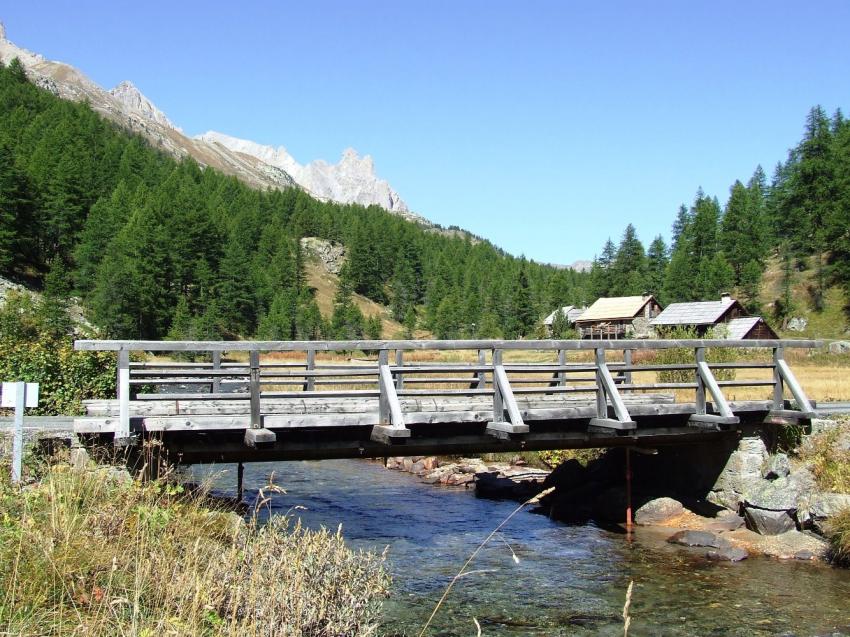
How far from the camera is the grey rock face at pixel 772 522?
13844mm

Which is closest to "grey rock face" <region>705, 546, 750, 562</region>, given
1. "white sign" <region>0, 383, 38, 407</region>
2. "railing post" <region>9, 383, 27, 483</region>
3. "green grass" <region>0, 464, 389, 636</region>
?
"green grass" <region>0, 464, 389, 636</region>

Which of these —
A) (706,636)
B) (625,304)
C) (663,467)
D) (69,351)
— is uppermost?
(625,304)

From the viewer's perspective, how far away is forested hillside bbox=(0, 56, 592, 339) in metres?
78.8

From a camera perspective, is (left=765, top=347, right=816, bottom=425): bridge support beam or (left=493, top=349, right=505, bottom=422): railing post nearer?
(left=493, top=349, right=505, bottom=422): railing post

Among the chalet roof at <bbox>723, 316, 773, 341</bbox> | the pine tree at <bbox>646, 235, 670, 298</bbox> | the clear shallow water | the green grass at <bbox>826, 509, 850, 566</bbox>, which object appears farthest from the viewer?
the pine tree at <bbox>646, 235, 670, 298</bbox>

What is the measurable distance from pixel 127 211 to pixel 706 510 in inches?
3655

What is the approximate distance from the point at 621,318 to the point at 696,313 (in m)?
13.8

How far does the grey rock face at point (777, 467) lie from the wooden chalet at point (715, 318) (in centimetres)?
5625

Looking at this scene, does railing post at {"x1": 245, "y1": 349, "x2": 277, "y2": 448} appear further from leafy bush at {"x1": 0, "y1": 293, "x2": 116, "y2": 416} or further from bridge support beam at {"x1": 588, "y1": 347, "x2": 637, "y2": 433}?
leafy bush at {"x1": 0, "y1": 293, "x2": 116, "y2": 416}

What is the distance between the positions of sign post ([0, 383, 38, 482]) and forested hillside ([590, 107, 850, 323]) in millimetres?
83879

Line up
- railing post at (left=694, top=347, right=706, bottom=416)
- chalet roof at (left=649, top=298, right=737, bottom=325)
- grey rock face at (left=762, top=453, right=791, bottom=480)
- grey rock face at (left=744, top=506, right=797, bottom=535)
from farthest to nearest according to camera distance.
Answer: chalet roof at (left=649, top=298, right=737, bottom=325), grey rock face at (left=762, top=453, right=791, bottom=480), railing post at (left=694, top=347, right=706, bottom=416), grey rock face at (left=744, top=506, right=797, bottom=535)

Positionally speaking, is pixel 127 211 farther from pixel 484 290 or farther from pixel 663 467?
pixel 663 467

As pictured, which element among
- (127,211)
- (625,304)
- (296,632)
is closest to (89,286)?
(127,211)

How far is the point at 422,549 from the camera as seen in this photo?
14.0m
